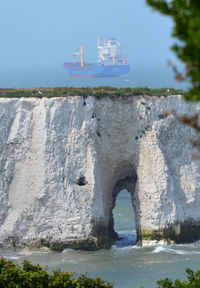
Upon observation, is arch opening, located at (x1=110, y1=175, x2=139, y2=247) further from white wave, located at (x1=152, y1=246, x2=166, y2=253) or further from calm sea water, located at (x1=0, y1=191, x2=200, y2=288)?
white wave, located at (x1=152, y1=246, x2=166, y2=253)

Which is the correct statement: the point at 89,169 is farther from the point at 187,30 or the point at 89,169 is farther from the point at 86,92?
the point at 187,30

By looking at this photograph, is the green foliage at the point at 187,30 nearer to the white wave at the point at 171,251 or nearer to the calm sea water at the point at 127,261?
the calm sea water at the point at 127,261

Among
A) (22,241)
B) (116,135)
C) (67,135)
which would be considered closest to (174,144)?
(116,135)

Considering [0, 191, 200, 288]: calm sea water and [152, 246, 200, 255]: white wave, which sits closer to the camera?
[0, 191, 200, 288]: calm sea water

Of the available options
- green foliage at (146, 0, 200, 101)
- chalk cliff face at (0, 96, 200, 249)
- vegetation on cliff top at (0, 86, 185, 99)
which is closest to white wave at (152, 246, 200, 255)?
chalk cliff face at (0, 96, 200, 249)

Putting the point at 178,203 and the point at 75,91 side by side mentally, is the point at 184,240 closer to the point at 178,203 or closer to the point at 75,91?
the point at 178,203

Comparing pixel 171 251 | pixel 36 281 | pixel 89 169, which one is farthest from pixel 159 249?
pixel 36 281
